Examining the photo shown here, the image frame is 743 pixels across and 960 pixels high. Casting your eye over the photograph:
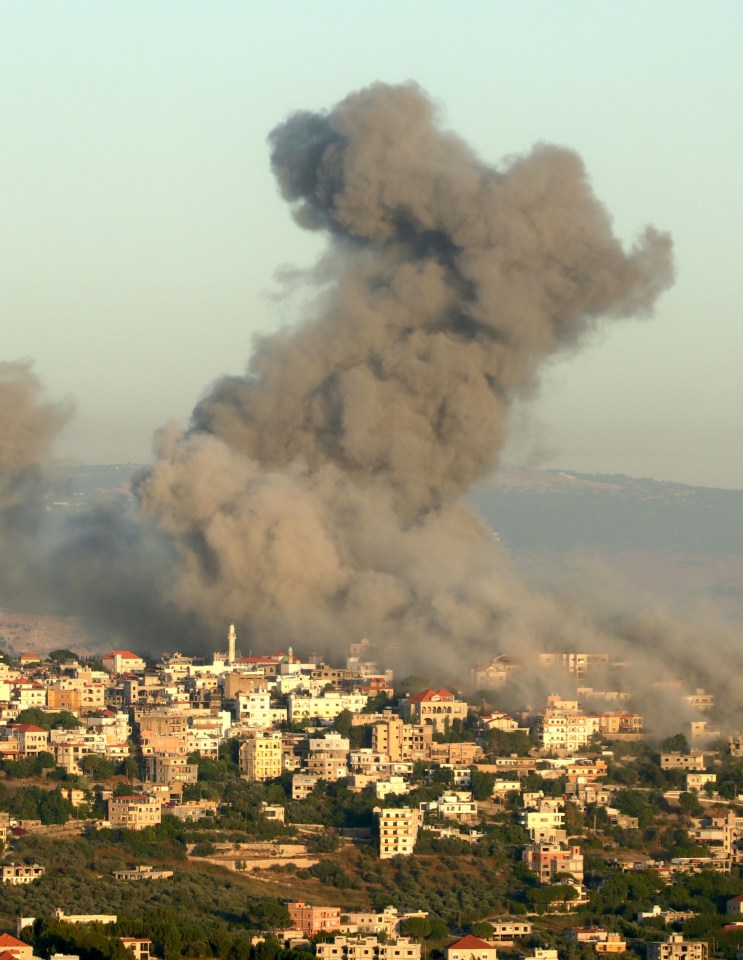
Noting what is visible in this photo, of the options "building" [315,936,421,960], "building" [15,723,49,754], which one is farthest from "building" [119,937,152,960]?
"building" [15,723,49,754]

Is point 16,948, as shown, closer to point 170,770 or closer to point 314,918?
point 314,918

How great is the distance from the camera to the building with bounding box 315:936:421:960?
50.9 m

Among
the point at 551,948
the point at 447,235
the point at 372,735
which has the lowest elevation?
the point at 551,948

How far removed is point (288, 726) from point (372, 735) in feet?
9.20

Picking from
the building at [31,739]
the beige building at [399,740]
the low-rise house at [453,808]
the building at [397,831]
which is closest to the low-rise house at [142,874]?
the building at [397,831]

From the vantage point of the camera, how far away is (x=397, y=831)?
2314 inches

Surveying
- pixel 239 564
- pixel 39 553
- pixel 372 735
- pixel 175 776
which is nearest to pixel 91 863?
pixel 175 776

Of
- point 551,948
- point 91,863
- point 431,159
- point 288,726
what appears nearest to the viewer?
point 551,948

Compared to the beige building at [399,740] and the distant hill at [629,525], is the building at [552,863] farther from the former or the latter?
the distant hill at [629,525]

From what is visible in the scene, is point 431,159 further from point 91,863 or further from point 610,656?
point 91,863

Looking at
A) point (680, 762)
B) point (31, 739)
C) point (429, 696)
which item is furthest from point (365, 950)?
point (429, 696)

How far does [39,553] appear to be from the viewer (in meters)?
75.7

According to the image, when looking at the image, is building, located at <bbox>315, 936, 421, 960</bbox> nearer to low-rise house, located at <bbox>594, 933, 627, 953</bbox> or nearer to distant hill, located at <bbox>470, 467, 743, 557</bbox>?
low-rise house, located at <bbox>594, 933, 627, 953</bbox>

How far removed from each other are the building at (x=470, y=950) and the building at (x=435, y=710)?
15.3m
